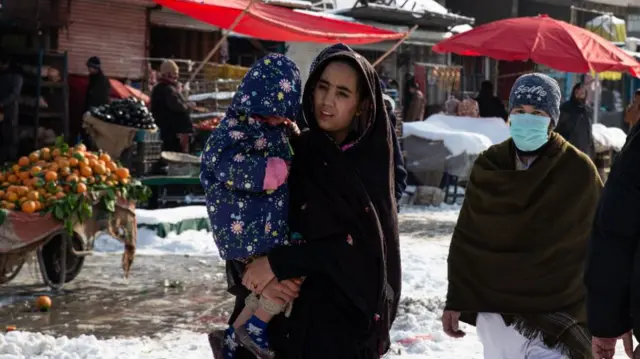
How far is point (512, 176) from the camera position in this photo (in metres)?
4.29

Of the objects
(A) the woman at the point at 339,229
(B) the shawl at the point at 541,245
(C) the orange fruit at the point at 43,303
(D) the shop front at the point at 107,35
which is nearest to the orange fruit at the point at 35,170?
(C) the orange fruit at the point at 43,303

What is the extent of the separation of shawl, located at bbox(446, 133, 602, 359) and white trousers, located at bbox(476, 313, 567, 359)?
0.05m

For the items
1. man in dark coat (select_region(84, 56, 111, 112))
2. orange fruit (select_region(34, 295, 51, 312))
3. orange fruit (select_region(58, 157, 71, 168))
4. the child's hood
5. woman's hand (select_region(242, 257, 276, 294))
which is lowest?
orange fruit (select_region(34, 295, 51, 312))

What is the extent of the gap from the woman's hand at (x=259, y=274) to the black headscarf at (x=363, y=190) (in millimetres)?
167

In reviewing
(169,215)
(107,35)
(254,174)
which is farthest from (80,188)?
(107,35)

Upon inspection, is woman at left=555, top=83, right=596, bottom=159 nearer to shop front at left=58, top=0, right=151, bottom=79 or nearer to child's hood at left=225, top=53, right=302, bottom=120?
shop front at left=58, top=0, right=151, bottom=79

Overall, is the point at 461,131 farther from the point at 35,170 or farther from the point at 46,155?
the point at 35,170

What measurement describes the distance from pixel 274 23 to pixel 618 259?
28.5ft

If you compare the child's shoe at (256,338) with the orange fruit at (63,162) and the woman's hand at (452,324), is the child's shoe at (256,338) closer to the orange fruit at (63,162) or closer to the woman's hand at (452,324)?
the woman's hand at (452,324)

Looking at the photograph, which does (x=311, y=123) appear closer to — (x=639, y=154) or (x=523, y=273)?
(x=639, y=154)

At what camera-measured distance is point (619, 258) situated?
114 inches

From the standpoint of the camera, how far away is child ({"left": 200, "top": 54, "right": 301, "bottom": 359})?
9.60 ft

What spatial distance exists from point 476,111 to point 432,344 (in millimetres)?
11349

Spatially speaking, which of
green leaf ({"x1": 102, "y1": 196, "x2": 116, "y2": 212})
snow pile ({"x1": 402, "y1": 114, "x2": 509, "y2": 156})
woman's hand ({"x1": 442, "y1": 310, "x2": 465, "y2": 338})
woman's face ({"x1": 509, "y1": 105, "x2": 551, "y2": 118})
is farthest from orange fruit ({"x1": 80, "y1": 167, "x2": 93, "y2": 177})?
snow pile ({"x1": 402, "y1": 114, "x2": 509, "y2": 156})
